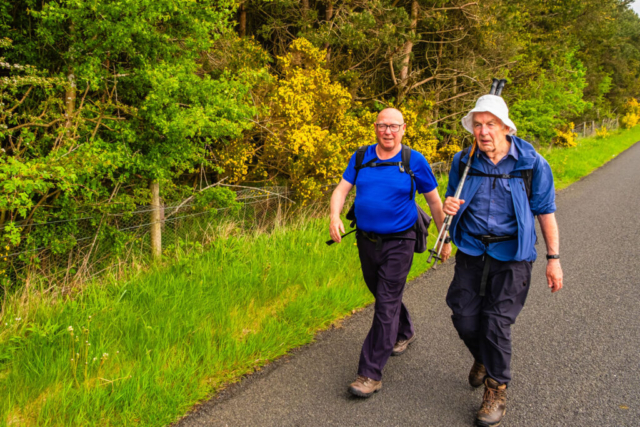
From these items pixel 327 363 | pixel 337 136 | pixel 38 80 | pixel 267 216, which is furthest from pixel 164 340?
pixel 337 136

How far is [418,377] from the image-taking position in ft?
12.3

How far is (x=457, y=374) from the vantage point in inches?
149

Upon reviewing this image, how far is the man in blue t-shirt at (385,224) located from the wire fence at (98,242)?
2.67 meters

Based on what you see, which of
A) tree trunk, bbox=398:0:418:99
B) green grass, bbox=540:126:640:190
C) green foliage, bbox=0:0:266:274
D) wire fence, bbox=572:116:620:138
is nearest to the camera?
green foliage, bbox=0:0:266:274

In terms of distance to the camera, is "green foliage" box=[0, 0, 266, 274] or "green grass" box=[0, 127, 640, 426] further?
"green foliage" box=[0, 0, 266, 274]

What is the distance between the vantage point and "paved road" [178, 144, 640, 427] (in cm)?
321

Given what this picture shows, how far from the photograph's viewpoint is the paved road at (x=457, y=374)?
3.21 metres

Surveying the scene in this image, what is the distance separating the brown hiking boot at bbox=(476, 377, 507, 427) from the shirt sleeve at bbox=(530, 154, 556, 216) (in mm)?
1172

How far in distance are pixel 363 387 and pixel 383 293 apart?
67cm

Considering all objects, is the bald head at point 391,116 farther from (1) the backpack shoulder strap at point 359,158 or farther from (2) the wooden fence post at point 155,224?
(2) the wooden fence post at point 155,224

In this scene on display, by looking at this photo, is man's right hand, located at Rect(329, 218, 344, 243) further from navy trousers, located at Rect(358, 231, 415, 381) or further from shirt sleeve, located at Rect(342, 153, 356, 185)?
shirt sleeve, located at Rect(342, 153, 356, 185)

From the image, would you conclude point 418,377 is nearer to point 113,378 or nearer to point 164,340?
point 164,340

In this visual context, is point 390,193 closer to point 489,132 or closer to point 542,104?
point 489,132

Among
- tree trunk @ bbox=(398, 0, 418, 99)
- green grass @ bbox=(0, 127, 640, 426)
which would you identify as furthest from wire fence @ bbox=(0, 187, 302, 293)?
tree trunk @ bbox=(398, 0, 418, 99)
